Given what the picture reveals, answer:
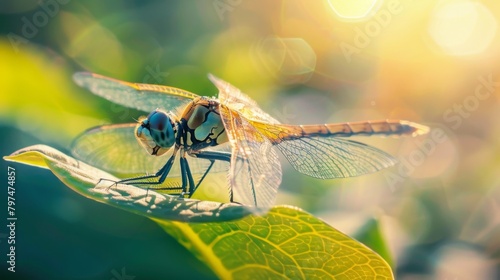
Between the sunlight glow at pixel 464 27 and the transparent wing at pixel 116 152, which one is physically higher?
the sunlight glow at pixel 464 27

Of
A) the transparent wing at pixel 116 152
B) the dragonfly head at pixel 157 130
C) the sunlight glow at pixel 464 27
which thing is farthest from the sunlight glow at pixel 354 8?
the dragonfly head at pixel 157 130

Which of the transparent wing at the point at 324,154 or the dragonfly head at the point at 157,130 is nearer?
the dragonfly head at the point at 157,130

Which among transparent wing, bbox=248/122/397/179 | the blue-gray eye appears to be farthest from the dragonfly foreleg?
transparent wing, bbox=248/122/397/179

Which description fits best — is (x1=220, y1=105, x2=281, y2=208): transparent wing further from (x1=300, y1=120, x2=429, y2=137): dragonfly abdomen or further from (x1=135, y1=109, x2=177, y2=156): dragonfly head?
(x1=300, y1=120, x2=429, y2=137): dragonfly abdomen

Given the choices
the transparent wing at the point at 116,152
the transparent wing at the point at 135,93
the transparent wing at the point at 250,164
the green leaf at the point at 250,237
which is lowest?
the green leaf at the point at 250,237

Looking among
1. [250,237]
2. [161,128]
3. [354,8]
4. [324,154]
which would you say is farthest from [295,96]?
[250,237]

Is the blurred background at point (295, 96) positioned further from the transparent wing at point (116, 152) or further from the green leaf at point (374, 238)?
the transparent wing at point (116, 152)

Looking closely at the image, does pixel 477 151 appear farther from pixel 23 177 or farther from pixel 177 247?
pixel 23 177

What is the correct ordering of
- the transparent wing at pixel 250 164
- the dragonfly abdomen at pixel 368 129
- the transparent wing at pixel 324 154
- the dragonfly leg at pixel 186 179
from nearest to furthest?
the transparent wing at pixel 250 164 → the dragonfly leg at pixel 186 179 → the transparent wing at pixel 324 154 → the dragonfly abdomen at pixel 368 129
